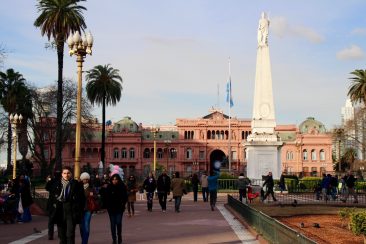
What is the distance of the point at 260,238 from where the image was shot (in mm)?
12742

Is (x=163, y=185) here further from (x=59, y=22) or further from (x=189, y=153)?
(x=189, y=153)

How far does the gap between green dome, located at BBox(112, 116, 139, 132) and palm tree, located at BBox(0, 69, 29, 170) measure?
48.8m

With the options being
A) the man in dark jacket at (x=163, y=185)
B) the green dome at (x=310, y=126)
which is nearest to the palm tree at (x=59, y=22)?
the man in dark jacket at (x=163, y=185)

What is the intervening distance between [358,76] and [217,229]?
149ft

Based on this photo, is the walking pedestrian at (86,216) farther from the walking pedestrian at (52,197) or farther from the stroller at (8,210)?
the stroller at (8,210)

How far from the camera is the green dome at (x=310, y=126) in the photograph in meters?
110

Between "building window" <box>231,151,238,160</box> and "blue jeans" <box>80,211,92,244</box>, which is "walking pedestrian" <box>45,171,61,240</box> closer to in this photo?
"blue jeans" <box>80,211,92,244</box>

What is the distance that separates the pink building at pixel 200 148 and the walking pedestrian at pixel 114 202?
296ft

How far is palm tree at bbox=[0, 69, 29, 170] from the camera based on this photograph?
5681cm

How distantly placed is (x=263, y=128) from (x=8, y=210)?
72.3 feet

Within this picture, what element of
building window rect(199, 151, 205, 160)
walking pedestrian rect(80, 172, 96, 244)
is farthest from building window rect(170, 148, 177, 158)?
walking pedestrian rect(80, 172, 96, 244)

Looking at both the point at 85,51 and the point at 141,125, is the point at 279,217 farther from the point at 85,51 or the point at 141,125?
the point at 141,125

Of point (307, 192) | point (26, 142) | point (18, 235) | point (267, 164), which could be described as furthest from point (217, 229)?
point (26, 142)

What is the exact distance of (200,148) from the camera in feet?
342
